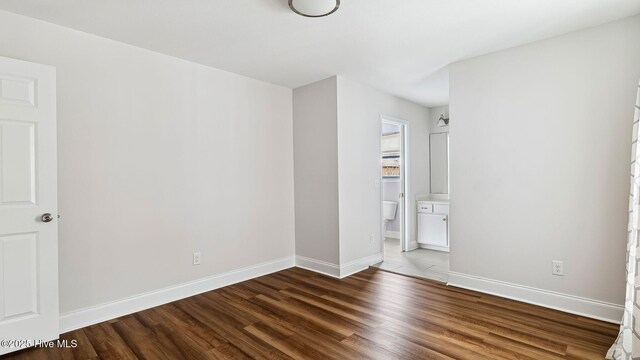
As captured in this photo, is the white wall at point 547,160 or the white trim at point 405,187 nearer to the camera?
the white wall at point 547,160

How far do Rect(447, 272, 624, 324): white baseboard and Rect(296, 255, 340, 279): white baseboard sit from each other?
127 centimetres

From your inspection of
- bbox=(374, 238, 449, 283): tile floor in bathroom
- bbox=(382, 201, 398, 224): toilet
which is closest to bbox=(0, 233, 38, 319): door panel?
bbox=(374, 238, 449, 283): tile floor in bathroom

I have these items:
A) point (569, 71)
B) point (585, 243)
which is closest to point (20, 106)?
point (569, 71)

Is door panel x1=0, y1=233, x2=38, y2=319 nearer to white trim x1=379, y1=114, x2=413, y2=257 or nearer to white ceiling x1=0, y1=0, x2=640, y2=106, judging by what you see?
white ceiling x1=0, y1=0, x2=640, y2=106

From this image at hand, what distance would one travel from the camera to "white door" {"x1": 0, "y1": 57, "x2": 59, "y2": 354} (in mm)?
2213

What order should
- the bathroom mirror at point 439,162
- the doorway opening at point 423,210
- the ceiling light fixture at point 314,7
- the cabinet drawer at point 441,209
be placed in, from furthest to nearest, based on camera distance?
the bathroom mirror at point 439,162 < the cabinet drawer at point 441,209 < the doorway opening at point 423,210 < the ceiling light fixture at point 314,7

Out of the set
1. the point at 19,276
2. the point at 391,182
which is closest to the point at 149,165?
the point at 19,276

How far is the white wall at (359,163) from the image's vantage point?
3.93m

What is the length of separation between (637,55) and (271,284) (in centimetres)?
386

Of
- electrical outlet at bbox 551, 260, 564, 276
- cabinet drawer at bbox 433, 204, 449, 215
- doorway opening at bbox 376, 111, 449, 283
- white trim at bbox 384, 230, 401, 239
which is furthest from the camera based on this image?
white trim at bbox 384, 230, 401, 239

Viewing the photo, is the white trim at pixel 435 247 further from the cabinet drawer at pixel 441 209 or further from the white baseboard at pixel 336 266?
the white baseboard at pixel 336 266

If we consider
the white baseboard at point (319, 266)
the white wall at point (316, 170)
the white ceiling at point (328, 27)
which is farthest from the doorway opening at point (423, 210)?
the white ceiling at point (328, 27)

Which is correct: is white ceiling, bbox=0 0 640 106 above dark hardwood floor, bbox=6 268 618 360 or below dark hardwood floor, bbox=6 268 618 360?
above

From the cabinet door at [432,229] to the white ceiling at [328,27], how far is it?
2583 millimetres
